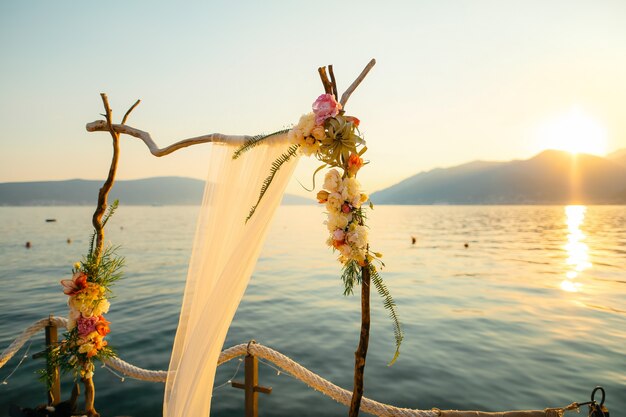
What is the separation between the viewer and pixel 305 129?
7.80 ft

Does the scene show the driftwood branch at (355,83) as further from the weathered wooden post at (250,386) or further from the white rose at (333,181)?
the weathered wooden post at (250,386)

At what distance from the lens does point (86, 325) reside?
341cm

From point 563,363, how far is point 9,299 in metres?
18.1

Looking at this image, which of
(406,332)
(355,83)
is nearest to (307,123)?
(355,83)

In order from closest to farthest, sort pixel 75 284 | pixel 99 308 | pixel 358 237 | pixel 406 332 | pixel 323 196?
pixel 358 237, pixel 323 196, pixel 75 284, pixel 99 308, pixel 406 332

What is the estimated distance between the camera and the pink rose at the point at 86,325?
3.41m

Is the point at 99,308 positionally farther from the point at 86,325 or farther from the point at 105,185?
the point at 105,185

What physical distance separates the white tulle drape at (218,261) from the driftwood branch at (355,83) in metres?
0.55

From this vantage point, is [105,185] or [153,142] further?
[105,185]

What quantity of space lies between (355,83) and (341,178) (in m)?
0.68

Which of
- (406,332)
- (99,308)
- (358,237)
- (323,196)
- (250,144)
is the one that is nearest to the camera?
(358,237)

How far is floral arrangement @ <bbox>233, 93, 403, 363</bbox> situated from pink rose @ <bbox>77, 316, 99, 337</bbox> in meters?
2.44

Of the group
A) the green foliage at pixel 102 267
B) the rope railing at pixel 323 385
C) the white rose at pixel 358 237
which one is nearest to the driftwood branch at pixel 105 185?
the green foliage at pixel 102 267

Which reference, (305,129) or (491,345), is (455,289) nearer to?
(491,345)
